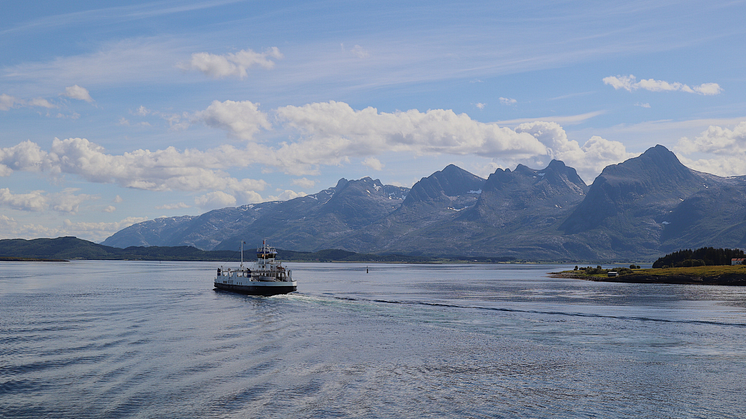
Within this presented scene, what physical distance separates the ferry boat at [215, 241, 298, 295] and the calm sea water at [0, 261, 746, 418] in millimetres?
31892

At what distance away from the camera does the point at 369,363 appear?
5900cm

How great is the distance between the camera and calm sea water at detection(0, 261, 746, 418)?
42.7m

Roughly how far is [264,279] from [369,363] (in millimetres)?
88715

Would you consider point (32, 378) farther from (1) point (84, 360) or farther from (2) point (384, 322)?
(2) point (384, 322)

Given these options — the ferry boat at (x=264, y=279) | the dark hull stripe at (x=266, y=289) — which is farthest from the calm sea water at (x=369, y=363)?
the ferry boat at (x=264, y=279)

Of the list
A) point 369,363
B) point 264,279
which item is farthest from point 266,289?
point 369,363

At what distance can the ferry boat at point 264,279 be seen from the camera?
14100 cm

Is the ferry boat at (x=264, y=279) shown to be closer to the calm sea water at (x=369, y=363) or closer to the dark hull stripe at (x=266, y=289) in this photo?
the dark hull stripe at (x=266, y=289)

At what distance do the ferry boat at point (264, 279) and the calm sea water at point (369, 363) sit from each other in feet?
105

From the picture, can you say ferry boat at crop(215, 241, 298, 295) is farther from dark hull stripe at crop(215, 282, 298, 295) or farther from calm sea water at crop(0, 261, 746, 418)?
calm sea water at crop(0, 261, 746, 418)

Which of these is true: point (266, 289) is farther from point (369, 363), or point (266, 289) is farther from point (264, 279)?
point (369, 363)

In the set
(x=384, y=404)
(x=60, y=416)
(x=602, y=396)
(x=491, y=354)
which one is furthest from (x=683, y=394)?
(x=60, y=416)

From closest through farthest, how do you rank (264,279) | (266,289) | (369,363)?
(369,363) < (266,289) < (264,279)

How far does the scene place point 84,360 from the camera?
5722 centimetres
